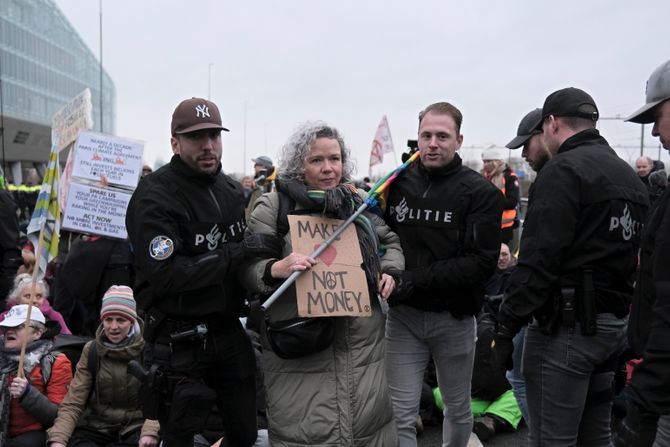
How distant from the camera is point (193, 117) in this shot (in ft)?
9.37

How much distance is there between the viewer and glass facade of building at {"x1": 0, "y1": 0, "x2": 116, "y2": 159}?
50566 mm

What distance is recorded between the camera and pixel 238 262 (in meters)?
2.76

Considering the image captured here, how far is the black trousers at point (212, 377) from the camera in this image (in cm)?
282

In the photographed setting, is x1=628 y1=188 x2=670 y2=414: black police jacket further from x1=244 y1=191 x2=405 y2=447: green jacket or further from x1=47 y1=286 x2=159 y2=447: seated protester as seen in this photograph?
x1=47 y1=286 x2=159 y2=447: seated protester

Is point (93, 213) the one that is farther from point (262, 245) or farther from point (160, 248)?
point (262, 245)

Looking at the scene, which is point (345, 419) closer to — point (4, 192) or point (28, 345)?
point (28, 345)

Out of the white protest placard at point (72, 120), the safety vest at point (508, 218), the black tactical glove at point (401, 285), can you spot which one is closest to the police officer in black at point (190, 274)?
the black tactical glove at point (401, 285)

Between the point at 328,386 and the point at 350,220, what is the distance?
29.4 inches

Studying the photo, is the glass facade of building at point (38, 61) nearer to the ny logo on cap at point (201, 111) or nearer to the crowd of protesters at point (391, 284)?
the ny logo on cap at point (201, 111)

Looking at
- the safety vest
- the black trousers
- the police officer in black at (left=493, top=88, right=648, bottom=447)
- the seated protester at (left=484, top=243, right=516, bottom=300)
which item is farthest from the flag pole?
the safety vest

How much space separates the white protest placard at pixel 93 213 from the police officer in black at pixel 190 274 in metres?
2.71

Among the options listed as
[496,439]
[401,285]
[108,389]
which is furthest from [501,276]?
[108,389]

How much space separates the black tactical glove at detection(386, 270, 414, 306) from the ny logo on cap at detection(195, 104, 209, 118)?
3.80 feet

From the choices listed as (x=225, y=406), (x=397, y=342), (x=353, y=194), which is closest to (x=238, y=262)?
(x=353, y=194)
